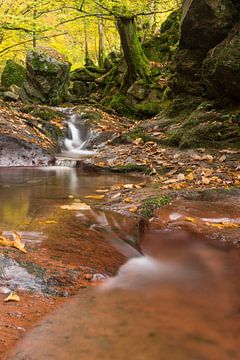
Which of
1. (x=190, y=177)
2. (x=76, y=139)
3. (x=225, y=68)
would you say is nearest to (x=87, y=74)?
(x=76, y=139)

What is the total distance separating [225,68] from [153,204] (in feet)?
15.3

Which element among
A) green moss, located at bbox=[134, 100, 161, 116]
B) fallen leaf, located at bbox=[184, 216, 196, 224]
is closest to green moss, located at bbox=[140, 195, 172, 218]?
fallen leaf, located at bbox=[184, 216, 196, 224]

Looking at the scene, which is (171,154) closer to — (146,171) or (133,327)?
(146,171)

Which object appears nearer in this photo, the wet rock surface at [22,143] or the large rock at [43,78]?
the wet rock surface at [22,143]

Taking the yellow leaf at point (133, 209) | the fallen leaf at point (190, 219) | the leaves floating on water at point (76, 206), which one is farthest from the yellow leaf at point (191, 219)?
the leaves floating on water at point (76, 206)

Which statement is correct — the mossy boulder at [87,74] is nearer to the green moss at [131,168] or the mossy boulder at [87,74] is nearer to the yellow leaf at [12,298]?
the green moss at [131,168]

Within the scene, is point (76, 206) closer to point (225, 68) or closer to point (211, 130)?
point (211, 130)

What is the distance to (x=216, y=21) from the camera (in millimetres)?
8336

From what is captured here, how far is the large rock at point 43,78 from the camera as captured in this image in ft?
54.5

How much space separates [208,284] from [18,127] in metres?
7.80

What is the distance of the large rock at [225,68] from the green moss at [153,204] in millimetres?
4266

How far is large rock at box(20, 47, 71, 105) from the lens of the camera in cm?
1662

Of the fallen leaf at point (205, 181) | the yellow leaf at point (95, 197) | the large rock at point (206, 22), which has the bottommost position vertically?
the yellow leaf at point (95, 197)

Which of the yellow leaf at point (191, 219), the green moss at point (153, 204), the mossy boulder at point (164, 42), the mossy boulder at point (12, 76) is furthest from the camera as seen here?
the mossy boulder at point (12, 76)
